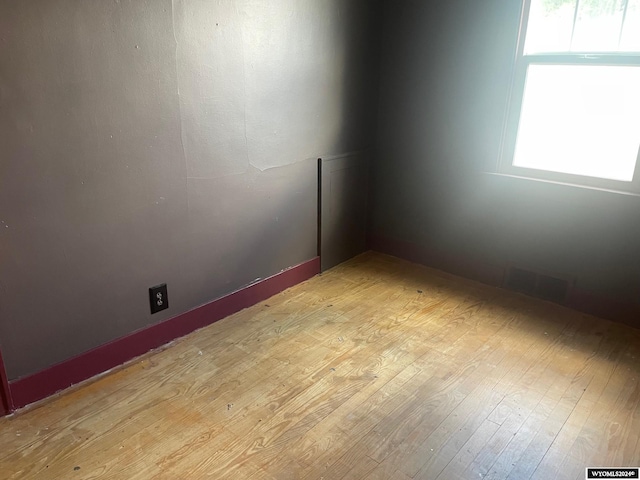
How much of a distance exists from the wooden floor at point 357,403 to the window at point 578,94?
872 mm

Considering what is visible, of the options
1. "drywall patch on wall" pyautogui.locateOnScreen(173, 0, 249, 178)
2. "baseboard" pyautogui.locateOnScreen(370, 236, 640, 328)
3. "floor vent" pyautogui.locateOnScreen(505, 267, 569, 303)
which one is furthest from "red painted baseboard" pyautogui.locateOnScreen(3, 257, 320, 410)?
"floor vent" pyautogui.locateOnScreen(505, 267, 569, 303)

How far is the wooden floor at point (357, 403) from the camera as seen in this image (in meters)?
1.77

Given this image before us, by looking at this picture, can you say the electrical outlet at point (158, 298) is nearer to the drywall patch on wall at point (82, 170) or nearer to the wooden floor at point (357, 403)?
the drywall patch on wall at point (82, 170)

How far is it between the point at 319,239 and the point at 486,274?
1.13 m

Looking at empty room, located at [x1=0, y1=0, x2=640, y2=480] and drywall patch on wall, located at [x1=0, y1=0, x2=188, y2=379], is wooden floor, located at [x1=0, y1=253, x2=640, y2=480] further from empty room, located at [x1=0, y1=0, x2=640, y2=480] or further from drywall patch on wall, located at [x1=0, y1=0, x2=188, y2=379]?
drywall patch on wall, located at [x1=0, y1=0, x2=188, y2=379]

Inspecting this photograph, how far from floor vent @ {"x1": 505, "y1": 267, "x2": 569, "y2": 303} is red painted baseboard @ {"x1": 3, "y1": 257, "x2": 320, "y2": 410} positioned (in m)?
1.38

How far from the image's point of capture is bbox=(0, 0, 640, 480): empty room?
185cm

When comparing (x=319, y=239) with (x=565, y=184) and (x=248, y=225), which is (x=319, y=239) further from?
(x=565, y=184)

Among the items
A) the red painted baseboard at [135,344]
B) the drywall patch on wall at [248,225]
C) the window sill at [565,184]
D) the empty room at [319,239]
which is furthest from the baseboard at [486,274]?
the red painted baseboard at [135,344]

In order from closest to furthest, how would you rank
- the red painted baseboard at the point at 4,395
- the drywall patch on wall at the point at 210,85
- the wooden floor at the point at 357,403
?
the wooden floor at the point at 357,403 < the red painted baseboard at the point at 4,395 < the drywall patch on wall at the point at 210,85

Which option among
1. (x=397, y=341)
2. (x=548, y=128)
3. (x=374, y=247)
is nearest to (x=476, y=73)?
(x=548, y=128)

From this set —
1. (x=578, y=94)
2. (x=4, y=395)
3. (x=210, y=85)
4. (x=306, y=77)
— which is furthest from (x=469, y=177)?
(x=4, y=395)

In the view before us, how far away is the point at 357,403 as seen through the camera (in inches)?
82.1

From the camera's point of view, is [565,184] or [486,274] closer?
[565,184]
